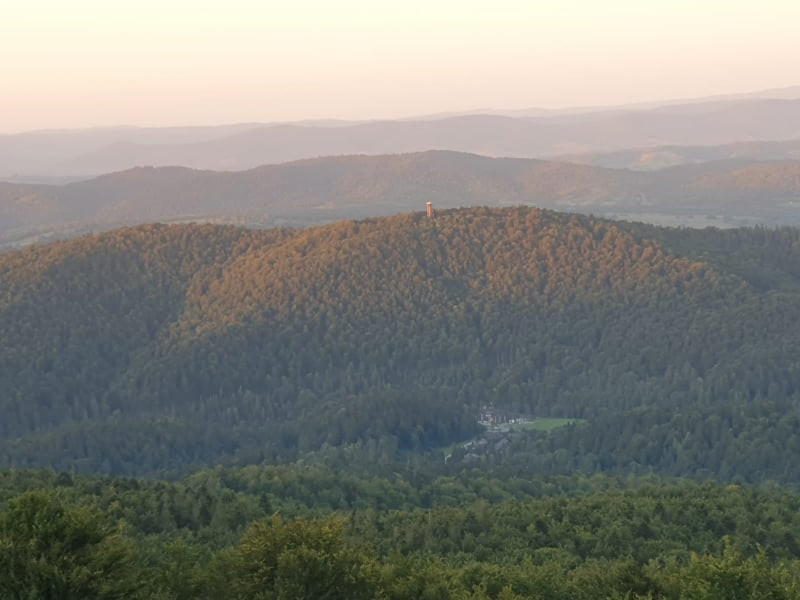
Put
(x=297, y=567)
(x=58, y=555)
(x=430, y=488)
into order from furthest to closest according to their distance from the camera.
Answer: (x=430, y=488), (x=297, y=567), (x=58, y=555)

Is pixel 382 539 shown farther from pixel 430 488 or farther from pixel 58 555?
pixel 58 555

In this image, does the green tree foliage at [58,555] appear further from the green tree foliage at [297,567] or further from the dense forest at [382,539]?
the green tree foliage at [297,567]

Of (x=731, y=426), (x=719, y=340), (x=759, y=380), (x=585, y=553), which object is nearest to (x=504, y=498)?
(x=585, y=553)

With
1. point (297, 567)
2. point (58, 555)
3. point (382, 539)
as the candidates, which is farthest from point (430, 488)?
point (58, 555)

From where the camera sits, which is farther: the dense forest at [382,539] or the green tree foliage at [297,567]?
the green tree foliage at [297,567]

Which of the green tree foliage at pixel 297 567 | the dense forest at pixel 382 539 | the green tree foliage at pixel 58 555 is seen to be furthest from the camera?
the green tree foliage at pixel 297 567

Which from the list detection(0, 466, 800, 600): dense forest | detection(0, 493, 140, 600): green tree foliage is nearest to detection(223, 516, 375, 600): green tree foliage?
detection(0, 466, 800, 600): dense forest

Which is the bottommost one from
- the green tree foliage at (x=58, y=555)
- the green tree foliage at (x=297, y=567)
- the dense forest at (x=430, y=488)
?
the dense forest at (x=430, y=488)

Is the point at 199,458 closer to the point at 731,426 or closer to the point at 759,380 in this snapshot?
the point at 731,426

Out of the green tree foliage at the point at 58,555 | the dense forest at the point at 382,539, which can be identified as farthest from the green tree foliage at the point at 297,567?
the green tree foliage at the point at 58,555
